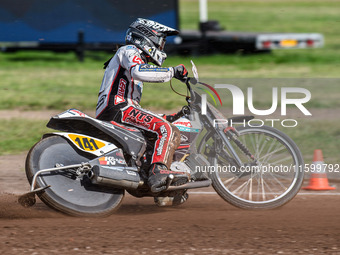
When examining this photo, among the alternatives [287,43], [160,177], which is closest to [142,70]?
[160,177]

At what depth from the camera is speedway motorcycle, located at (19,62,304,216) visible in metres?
6.58

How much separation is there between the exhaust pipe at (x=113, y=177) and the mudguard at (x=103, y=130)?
0.78 ft

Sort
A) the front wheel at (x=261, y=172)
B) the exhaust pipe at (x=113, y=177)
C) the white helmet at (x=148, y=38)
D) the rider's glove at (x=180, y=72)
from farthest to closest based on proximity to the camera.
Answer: the front wheel at (x=261, y=172) → the white helmet at (x=148, y=38) → the rider's glove at (x=180, y=72) → the exhaust pipe at (x=113, y=177)

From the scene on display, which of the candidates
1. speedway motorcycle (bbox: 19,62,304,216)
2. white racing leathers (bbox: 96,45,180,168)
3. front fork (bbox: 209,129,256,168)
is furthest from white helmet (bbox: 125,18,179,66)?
front fork (bbox: 209,129,256,168)

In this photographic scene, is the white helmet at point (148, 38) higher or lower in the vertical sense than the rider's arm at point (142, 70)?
higher

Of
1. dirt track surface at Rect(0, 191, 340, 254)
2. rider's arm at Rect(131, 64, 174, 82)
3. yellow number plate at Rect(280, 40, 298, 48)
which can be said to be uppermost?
yellow number plate at Rect(280, 40, 298, 48)

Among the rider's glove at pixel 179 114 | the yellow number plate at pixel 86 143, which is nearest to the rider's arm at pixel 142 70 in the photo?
the rider's glove at pixel 179 114

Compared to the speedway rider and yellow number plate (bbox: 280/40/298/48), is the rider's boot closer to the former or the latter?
the speedway rider

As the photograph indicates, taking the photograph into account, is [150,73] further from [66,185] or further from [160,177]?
[66,185]

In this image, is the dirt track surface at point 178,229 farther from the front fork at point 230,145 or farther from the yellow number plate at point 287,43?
the yellow number plate at point 287,43

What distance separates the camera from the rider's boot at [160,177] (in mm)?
6508

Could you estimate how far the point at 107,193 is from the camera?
6.73 meters

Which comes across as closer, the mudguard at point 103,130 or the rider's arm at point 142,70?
the rider's arm at point 142,70

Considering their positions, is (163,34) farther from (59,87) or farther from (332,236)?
(59,87)
